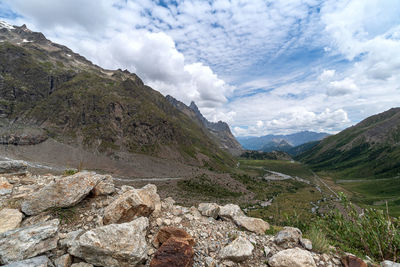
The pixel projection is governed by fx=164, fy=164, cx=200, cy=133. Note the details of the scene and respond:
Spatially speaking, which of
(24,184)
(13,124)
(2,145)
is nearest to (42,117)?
(13,124)

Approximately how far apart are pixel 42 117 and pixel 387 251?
228761 millimetres

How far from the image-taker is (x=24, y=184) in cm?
1058

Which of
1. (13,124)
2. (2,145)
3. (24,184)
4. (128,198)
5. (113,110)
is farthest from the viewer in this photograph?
(113,110)

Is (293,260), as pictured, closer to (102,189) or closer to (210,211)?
(210,211)

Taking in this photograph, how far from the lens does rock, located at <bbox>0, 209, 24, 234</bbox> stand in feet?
20.4

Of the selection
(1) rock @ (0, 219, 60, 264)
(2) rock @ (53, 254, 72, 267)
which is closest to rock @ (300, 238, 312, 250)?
(2) rock @ (53, 254, 72, 267)

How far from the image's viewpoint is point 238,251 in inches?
246

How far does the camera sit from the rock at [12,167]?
11.9 m

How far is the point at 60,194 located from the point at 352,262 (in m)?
12.3

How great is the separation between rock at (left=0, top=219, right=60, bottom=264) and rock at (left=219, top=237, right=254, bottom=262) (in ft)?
19.3

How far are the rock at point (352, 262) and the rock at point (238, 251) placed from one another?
3305 millimetres

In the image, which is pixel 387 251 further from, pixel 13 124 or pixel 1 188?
pixel 13 124

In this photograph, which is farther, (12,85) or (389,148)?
(389,148)

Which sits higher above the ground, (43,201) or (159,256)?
(43,201)
